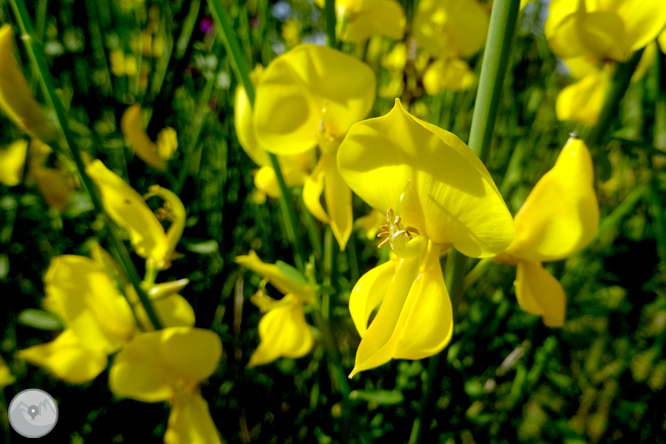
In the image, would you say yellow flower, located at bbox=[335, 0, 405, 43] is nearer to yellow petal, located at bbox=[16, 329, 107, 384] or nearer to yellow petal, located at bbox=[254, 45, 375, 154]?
yellow petal, located at bbox=[254, 45, 375, 154]

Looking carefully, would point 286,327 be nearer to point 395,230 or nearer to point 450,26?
point 395,230

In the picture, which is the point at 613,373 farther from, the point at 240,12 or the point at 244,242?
the point at 240,12

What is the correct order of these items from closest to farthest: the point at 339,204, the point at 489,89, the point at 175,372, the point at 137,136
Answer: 1. the point at 489,89
2. the point at 339,204
3. the point at 175,372
4. the point at 137,136

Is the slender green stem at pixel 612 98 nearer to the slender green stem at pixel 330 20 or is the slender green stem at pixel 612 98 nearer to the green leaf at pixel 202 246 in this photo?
the slender green stem at pixel 330 20

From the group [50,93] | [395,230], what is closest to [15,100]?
[50,93]

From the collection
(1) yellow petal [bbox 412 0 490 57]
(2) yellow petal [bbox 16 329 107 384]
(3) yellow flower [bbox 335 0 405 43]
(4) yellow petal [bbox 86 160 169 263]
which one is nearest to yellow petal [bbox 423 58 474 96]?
(1) yellow petal [bbox 412 0 490 57]

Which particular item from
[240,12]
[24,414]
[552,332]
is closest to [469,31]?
[240,12]
